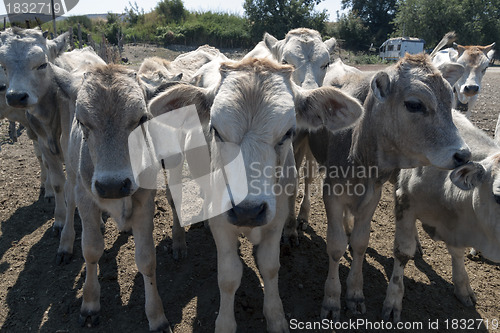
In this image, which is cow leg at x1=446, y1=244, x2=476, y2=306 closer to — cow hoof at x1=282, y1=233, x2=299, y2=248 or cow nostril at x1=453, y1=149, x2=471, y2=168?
cow nostril at x1=453, y1=149, x2=471, y2=168

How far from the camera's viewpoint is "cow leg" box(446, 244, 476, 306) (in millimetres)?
3500

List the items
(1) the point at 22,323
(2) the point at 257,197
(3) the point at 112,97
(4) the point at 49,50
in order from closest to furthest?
(2) the point at 257,197, (3) the point at 112,97, (1) the point at 22,323, (4) the point at 49,50

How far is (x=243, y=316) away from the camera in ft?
10.7

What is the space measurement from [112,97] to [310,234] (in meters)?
3.07

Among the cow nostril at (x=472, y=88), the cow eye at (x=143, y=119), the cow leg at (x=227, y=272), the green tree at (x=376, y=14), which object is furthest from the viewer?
the green tree at (x=376, y=14)

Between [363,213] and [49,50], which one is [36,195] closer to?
[49,50]

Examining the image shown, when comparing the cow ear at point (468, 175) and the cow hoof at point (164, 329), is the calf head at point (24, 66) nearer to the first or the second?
the cow hoof at point (164, 329)

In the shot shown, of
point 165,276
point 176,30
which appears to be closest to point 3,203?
point 165,276

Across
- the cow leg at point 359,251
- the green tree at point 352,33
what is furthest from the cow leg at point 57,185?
the green tree at point 352,33

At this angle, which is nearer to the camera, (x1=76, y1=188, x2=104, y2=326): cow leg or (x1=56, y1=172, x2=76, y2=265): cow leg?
(x1=76, y1=188, x2=104, y2=326): cow leg

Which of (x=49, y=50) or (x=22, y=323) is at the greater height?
(x=49, y=50)

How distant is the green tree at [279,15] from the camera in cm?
3975

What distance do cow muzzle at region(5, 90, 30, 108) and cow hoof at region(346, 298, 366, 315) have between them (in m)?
4.04

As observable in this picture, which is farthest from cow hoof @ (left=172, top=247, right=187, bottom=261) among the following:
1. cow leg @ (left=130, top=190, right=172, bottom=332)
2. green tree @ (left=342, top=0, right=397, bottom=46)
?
green tree @ (left=342, top=0, right=397, bottom=46)
